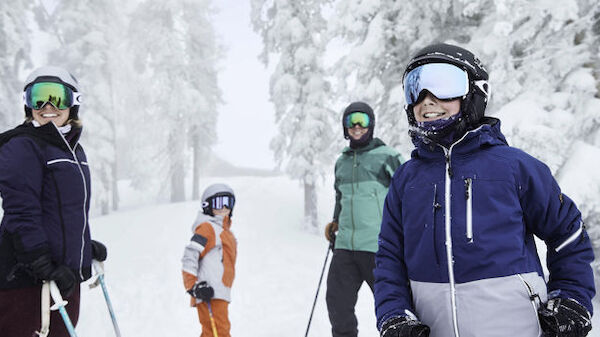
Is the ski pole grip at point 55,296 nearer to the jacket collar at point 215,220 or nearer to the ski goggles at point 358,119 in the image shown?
the jacket collar at point 215,220

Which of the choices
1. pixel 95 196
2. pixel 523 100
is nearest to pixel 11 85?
pixel 95 196

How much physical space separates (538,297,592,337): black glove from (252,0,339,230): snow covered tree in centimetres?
1441

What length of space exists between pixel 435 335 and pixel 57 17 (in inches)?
1065

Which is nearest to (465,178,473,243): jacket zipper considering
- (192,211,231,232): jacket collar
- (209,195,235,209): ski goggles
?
(192,211,231,232): jacket collar

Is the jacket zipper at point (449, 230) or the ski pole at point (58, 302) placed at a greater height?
the jacket zipper at point (449, 230)

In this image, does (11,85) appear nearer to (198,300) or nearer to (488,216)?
(198,300)

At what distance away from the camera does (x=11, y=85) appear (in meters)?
19.7

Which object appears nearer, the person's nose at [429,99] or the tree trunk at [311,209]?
the person's nose at [429,99]

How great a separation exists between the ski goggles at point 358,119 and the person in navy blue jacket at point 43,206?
9.19 ft

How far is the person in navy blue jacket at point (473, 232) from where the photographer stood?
1852 mm

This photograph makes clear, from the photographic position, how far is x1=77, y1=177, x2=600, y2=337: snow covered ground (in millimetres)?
6844

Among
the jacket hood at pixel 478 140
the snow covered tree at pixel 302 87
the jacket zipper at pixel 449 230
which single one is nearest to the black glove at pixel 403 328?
the jacket zipper at pixel 449 230

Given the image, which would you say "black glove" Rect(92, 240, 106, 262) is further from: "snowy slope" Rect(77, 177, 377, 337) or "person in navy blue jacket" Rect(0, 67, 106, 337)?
"snowy slope" Rect(77, 177, 377, 337)

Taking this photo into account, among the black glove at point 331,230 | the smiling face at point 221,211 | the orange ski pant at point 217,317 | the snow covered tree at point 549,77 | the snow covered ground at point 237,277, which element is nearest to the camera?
the orange ski pant at point 217,317
